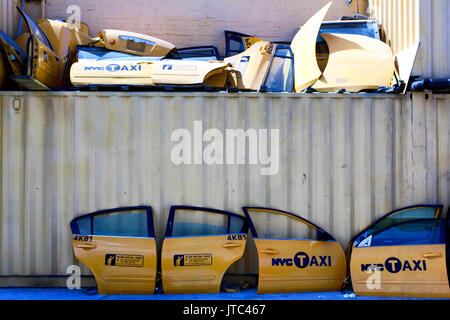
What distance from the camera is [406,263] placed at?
12.4ft

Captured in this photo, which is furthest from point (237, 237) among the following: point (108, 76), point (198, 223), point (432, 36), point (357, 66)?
point (432, 36)

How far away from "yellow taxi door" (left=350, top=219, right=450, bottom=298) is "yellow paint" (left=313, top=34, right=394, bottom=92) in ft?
5.77

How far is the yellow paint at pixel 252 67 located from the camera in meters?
4.61

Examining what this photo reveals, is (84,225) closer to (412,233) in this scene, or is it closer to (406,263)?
(406,263)

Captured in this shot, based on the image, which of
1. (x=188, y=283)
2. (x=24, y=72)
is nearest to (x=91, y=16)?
(x=24, y=72)

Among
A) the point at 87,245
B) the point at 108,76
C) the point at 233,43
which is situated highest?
the point at 233,43

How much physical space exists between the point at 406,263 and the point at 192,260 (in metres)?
2.30

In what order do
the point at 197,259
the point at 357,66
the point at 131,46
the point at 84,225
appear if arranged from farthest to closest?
the point at 131,46 → the point at 357,66 → the point at 84,225 → the point at 197,259

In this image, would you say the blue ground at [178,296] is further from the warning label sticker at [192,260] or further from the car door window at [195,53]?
the car door window at [195,53]

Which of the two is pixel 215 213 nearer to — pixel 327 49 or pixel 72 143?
pixel 72 143

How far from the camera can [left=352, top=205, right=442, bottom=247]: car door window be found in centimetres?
406

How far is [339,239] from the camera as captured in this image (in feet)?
13.5

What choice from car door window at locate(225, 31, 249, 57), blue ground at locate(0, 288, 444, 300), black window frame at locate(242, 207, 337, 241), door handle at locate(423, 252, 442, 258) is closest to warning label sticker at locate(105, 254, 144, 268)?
blue ground at locate(0, 288, 444, 300)

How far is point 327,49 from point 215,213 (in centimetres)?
309
